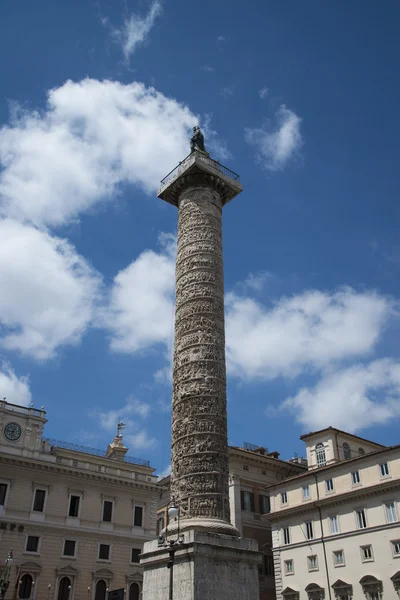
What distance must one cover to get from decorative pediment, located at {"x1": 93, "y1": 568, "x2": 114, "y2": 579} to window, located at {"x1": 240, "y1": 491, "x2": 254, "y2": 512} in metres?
7.46

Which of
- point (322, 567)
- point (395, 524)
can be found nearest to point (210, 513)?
point (395, 524)

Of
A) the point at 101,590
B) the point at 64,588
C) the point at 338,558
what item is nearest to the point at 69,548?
the point at 64,588

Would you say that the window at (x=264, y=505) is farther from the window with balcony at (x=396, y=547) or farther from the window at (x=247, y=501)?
the window with balcony at (x=396, y=547)

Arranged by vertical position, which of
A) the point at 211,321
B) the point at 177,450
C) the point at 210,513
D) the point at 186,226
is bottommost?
the point at 210,513

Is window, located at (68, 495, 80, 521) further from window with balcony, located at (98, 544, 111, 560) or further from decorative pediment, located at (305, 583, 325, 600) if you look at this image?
decorative pediment, located at (305, 583, 325, 600)

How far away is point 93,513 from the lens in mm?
27750

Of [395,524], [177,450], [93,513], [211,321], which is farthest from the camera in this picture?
[93,513]

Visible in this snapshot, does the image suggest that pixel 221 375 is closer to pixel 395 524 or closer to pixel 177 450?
pixel 177 450

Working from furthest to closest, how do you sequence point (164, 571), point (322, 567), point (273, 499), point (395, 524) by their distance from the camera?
point (273, 499)
point (322, 567)
point (395, 524)
point (164, 571)

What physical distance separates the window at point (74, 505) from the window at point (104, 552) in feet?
6.24

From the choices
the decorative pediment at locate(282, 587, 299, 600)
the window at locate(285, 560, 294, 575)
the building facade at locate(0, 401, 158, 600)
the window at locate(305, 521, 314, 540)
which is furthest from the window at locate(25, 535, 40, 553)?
the window at locate(305, 521, 314, 540)

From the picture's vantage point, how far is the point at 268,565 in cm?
2988

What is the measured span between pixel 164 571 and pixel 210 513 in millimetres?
1611

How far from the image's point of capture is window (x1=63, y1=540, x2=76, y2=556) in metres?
26.1
